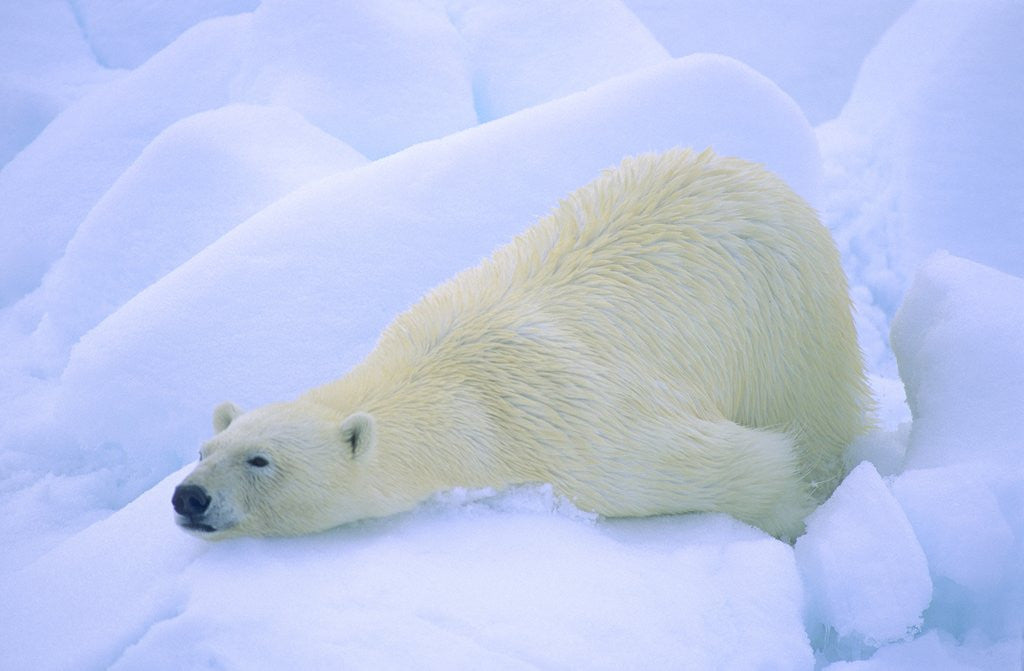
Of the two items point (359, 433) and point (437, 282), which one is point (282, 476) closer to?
point (359, 433)

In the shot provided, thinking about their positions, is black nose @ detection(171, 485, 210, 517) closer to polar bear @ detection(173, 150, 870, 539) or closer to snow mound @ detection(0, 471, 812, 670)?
polar bear @ detection(173, 150, 870, 539)

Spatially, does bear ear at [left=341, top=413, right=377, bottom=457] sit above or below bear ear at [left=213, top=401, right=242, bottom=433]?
above

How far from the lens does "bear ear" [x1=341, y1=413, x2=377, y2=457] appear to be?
2750mm

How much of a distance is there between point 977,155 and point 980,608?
3738mm

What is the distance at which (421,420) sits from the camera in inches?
116

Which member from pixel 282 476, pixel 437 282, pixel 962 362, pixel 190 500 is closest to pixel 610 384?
pixel 282 476

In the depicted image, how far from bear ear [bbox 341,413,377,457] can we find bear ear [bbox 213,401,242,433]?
0.42 m

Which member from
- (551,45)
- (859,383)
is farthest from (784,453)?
(551,45)

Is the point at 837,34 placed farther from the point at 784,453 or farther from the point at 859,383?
the point at 784,453

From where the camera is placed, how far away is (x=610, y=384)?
310 centimetres

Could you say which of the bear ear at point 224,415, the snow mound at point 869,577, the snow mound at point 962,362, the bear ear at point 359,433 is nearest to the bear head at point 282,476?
the bear ear at point 359,433

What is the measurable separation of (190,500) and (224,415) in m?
0.43

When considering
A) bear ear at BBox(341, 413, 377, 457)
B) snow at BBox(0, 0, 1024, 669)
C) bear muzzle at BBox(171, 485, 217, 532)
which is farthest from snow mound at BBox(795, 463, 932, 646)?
bear muzzle at BBox(171, 485, 217, 532)

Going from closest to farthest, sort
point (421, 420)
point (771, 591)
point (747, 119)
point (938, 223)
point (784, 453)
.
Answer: point (771, 591), point (421, 420), point (784, 453), point (747, 119), point (938, 223)
